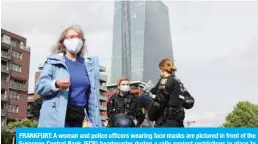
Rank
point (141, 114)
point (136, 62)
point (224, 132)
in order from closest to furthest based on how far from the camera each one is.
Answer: point (224, 132)
point (141, 114)
point (136, 62)

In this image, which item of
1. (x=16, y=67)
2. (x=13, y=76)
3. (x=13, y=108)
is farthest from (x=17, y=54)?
(x=13, y=108)

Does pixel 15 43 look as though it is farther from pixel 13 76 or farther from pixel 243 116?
pixel 243 116

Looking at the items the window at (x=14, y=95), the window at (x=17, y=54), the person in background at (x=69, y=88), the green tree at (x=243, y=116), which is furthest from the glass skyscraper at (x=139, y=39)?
the window at (x=17, y=54)

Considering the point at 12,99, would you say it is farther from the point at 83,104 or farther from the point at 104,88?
the point at 83,104

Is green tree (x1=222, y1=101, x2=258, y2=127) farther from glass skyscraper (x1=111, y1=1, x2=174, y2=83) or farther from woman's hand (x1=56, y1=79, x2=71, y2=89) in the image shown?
woman's hand (x1=56, y1=79, x2=71, y2=89)

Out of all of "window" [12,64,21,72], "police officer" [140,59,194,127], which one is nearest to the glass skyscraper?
"police officer" [140,59,194,127]

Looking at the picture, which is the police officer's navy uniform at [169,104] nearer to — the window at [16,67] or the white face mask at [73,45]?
the white face mask at [73,45]

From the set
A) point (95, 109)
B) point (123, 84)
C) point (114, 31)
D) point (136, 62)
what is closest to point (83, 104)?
point (95, 109)
